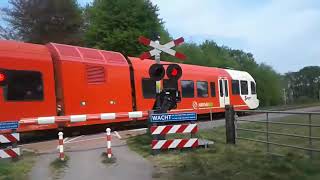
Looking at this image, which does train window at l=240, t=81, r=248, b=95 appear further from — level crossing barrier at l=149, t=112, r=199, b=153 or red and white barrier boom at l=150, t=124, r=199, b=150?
red and white barrier boom at l=150, t=124, r=199, b=150

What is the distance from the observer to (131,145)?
17.2 m

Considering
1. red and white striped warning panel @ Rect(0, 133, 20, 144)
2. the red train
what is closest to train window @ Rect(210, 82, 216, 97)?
the red train

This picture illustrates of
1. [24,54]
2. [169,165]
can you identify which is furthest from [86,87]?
[169,165]


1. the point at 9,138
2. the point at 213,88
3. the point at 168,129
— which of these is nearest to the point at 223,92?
the point at 213,88

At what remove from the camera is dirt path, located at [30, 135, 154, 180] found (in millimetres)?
12062

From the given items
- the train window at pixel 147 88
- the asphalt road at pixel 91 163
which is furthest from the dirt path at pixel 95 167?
the train window at pixel 147 88

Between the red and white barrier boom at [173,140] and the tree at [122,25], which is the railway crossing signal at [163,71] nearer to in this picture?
the red and white barrier boom at [173,140]

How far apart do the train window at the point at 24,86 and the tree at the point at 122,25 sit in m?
25.9

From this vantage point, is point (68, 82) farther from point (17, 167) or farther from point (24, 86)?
point (17, 167)

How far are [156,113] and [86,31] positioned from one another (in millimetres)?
35261

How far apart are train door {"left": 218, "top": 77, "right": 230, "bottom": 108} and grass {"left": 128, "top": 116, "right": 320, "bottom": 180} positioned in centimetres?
1649

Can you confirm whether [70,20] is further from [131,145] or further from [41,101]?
[131,145]

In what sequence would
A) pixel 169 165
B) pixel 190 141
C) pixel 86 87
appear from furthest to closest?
pixel 86 87 → pixel 190 141 → pixel 169 165

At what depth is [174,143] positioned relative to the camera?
15.1 m
